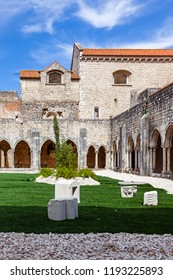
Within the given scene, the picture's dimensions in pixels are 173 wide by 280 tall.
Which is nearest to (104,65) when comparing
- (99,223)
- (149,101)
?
(149,101)

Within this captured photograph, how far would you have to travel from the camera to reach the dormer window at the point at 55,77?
4225 cm

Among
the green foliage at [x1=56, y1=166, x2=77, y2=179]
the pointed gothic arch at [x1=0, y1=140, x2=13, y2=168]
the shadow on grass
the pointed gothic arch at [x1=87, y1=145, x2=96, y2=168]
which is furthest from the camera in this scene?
the pointed gothic arch at [x1=0, y1=140, x2=13, y2=168]

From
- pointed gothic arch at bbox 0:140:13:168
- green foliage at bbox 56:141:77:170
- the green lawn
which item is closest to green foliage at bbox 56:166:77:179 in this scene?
green foliage at bbox 56:141:77:170

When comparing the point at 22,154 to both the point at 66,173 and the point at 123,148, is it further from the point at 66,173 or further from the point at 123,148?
the point at 66,173

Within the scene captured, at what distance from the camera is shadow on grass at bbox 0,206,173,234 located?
7.88m

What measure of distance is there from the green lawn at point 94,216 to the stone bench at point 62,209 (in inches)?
5.8

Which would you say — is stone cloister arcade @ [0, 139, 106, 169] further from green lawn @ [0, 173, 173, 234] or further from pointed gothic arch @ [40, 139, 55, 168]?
green lawn @ [0, 173, 173, 234]

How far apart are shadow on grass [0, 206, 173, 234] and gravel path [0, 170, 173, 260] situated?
0.70 meters

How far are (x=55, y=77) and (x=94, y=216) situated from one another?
113ft

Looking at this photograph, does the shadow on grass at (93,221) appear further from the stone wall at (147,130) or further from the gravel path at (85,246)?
the stone wall at (147,130)

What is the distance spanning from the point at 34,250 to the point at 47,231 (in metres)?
1.57

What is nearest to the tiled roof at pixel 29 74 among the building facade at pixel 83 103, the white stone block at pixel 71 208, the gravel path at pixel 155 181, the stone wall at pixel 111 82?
the building facade at pixel 83 103
